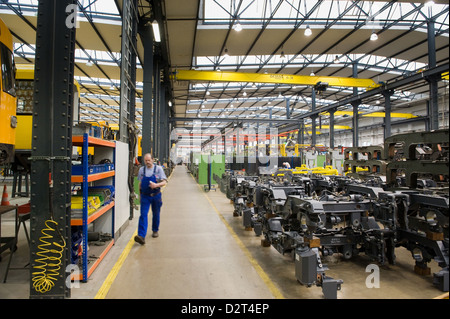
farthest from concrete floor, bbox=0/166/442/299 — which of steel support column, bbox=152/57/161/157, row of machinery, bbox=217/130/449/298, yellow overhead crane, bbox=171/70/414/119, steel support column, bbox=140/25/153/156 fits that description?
yellow overhead crane, bbox=171/70/414/119

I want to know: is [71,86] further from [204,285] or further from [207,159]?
[207,159]

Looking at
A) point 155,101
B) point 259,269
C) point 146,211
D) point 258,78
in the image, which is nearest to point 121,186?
point 146,211

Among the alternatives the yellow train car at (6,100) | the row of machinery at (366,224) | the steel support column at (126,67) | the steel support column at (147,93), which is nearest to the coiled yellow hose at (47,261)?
the yellow train car at (6,100)

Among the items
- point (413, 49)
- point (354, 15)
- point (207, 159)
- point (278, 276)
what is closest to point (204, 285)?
point (278, 276)

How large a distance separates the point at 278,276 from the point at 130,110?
A: 5.34 metres

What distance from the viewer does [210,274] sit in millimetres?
3385

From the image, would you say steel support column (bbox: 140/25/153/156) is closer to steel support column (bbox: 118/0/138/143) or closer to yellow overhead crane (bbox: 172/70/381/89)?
steel support column (bbox: 118/0/138/143)

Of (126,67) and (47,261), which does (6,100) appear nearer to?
(126,67)

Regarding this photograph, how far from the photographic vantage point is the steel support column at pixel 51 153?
2670 millimetres

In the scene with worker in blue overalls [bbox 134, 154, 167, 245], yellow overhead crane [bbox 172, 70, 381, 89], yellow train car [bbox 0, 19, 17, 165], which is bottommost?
worker in blue overalls [bbox 134, 154, 167, 245]

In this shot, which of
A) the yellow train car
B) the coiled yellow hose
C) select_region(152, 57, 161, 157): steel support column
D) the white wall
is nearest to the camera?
the coiled yellow hose

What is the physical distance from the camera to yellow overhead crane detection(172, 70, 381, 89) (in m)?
13.2

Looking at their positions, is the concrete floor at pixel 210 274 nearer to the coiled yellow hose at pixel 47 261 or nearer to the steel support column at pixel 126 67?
the coiled yellow hose at pixel 47 261

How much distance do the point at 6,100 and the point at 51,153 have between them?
2179 millimetres
